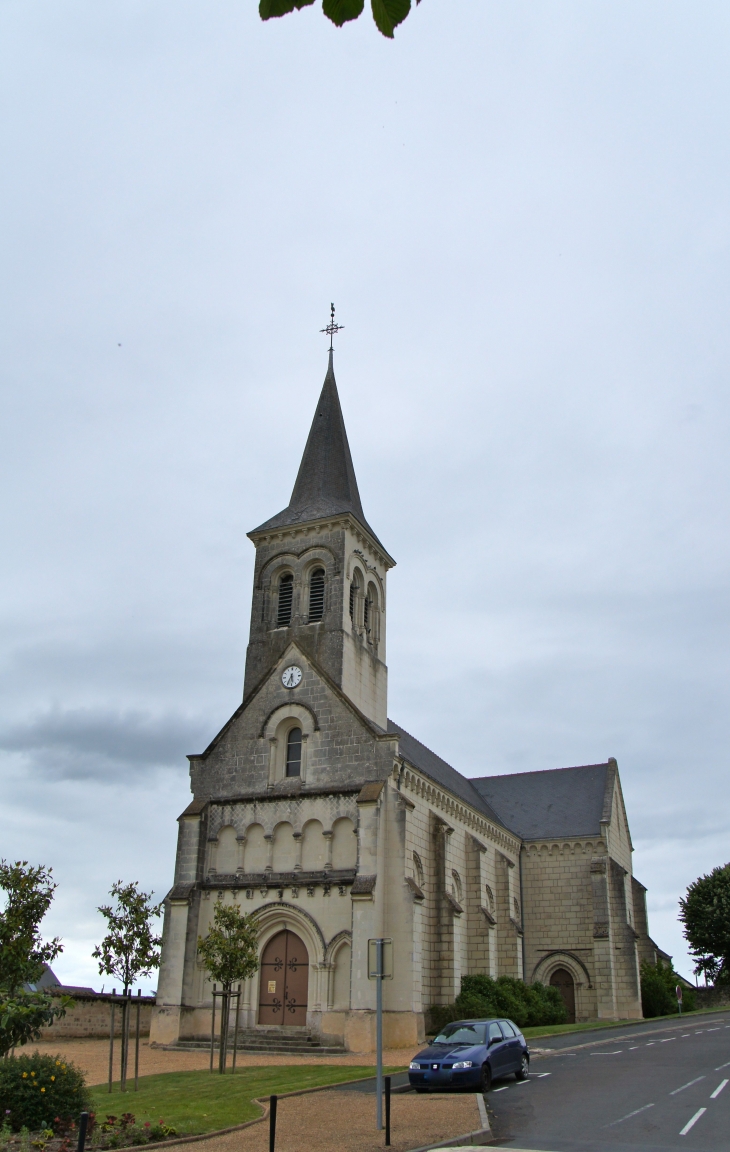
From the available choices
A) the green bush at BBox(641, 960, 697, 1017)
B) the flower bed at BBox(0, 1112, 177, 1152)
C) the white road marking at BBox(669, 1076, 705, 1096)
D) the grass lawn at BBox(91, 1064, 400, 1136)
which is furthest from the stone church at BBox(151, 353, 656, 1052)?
the flower bed at BBox(0, 1112, 177, 1152)

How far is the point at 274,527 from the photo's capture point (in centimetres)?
3722

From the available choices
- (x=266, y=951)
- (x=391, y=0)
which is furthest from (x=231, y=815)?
(x=391, y=0)

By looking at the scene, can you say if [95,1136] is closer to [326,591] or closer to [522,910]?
[326,591]

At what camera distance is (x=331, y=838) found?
30391mm

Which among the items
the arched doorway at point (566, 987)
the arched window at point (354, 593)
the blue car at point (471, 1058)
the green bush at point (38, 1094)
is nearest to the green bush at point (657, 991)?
the arched doorway at point (566, 987)

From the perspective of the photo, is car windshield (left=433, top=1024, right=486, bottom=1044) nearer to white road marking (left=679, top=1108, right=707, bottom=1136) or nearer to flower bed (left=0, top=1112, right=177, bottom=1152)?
white road marking (left=679, top=1108, right=707, bottom=1136)

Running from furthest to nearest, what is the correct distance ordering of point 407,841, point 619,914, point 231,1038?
point 619,914 → point 407,841 → point 231,1038

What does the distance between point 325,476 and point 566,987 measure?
2639 cm

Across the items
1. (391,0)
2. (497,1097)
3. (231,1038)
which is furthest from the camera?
(231,1038)

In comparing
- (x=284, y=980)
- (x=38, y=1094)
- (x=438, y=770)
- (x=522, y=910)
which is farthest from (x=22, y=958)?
(x=522, y=910)

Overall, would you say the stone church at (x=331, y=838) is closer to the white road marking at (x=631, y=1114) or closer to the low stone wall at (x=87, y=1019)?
the low stone wall at (x=87, y=1019)

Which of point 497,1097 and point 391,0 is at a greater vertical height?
point 391,0

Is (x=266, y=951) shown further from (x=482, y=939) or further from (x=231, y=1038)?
(x=482, y=939)

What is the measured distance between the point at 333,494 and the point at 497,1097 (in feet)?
82.9
